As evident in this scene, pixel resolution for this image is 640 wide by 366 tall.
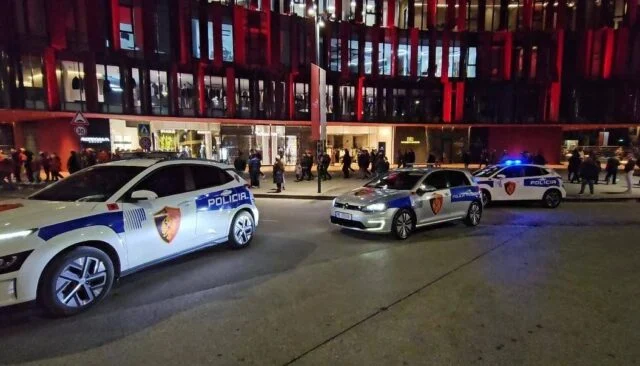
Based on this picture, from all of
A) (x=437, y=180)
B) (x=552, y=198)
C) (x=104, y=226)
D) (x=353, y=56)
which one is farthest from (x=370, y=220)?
(x=353, y=56)

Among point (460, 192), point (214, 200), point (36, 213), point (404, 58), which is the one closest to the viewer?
point (36, 213)

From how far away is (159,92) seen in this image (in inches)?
1099

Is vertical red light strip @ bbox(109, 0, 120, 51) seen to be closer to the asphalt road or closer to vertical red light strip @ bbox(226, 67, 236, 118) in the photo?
vertical red light strip @ bbox(226, 67, 236, 118)

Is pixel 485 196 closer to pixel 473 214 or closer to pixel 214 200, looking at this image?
pixel 473 214

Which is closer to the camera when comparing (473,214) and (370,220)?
(370,220)

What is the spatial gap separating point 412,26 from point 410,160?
19.6 m

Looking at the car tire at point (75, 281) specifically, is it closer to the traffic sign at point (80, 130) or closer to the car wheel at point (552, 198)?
the traffic sign at point (80, 130)

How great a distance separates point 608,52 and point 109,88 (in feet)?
132

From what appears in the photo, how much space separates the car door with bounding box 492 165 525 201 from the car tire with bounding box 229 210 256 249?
9.01 metres

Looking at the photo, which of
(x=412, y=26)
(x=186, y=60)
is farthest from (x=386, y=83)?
(x=186, y=60)

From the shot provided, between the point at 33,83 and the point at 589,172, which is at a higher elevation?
the point at 33,83

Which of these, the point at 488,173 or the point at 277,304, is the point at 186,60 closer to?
the point at 488,173

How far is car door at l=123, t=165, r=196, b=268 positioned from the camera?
534 centimetres

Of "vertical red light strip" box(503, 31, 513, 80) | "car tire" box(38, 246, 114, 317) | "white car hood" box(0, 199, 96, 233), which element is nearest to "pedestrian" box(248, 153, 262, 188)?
"white car hood" box(0, 199, 96, 233)
